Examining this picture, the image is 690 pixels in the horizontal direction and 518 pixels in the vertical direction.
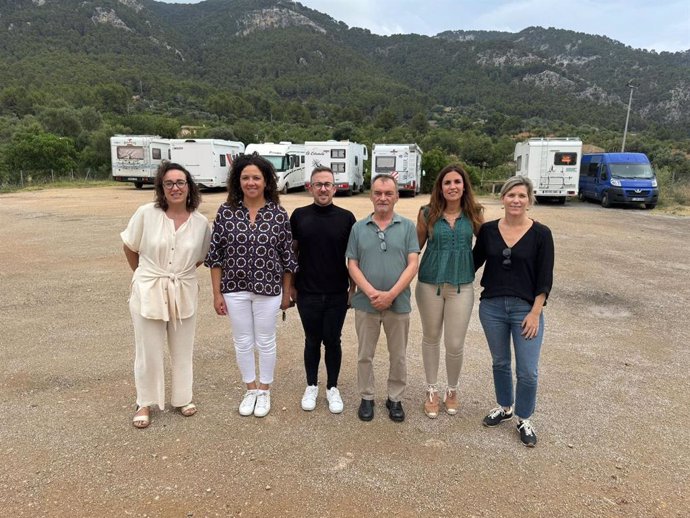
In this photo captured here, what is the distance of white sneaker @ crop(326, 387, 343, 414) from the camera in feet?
10.7

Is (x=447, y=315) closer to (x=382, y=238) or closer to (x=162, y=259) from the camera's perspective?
(x=382, y=238)

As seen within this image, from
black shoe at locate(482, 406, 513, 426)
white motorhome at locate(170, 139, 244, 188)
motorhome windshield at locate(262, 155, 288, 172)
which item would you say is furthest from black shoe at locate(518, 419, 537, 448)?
motorhome windshield at locate(262, 155, 288, 172)

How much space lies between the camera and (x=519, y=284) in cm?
282

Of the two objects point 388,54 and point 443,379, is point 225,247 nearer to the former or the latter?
point 443,379

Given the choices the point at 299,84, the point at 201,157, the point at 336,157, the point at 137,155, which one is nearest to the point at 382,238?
the point at 336,157

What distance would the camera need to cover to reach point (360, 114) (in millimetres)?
70125

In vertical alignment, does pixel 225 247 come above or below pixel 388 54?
below

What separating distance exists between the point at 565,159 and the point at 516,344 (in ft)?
57.3

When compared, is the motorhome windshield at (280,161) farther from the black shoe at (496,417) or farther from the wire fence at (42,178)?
the black shoe at (496,417)

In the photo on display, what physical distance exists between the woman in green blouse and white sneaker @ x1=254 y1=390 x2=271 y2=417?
46.5 inches

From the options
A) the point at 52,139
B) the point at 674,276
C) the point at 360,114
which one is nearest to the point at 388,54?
the point at 360,114

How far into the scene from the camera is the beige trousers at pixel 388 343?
3.07 meters

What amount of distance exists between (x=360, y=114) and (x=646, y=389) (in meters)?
70.0

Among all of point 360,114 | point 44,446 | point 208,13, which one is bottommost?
point 44,446
